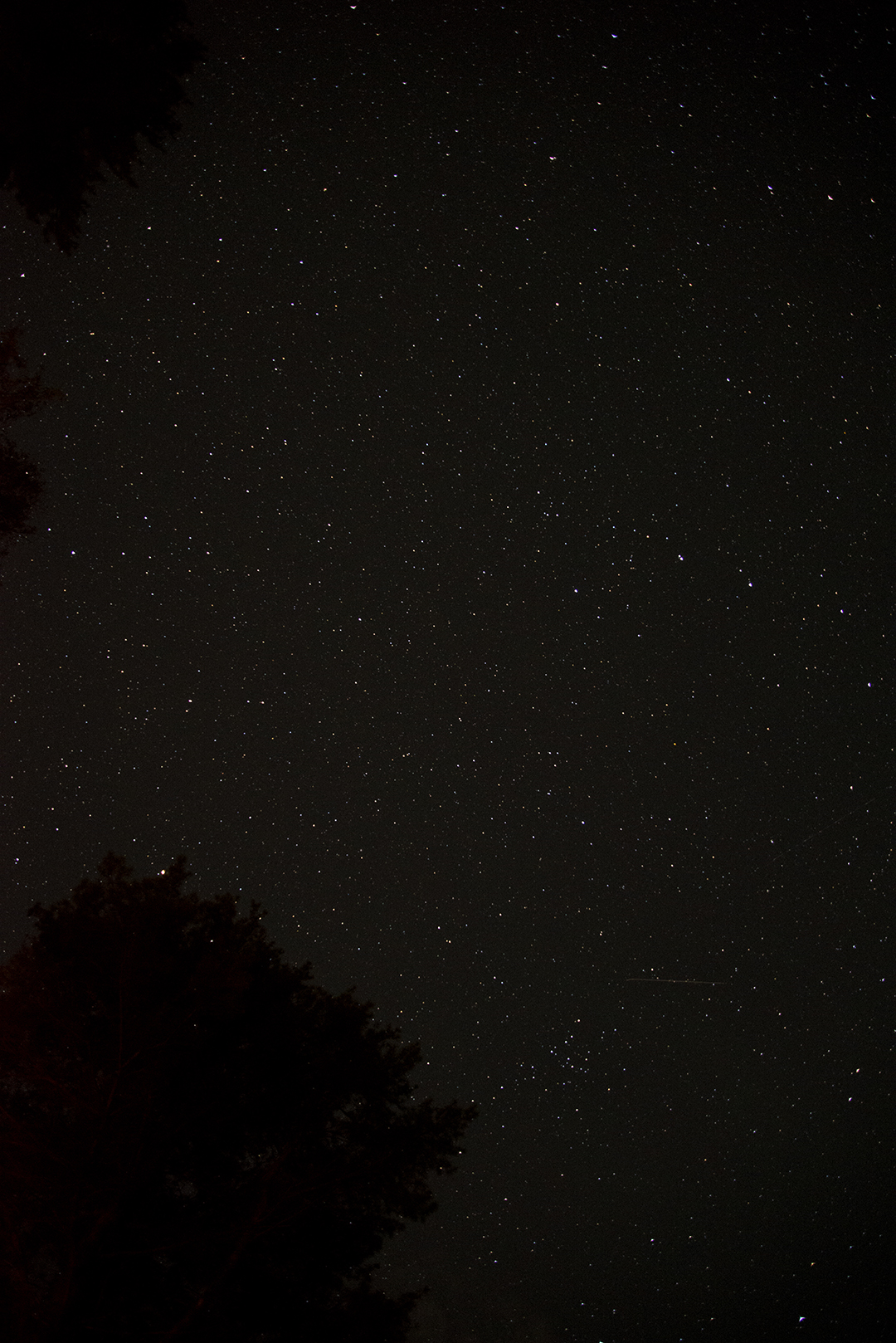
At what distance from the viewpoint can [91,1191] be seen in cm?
379

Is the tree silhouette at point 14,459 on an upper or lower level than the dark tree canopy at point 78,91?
lower

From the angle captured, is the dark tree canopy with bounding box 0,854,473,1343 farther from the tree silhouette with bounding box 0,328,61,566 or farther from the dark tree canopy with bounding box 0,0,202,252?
the dark tree canopy with bounding box 0,0,202,252

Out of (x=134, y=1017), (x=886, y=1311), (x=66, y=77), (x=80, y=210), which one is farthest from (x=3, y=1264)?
(x=886, y=1311)

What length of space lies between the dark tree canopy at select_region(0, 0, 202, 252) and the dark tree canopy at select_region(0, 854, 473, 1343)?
4231 mm

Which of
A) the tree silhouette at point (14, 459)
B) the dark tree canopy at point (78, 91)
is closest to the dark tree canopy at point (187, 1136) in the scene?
the tree silhouette at point (14, 459)

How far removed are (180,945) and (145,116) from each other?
5.09 metres

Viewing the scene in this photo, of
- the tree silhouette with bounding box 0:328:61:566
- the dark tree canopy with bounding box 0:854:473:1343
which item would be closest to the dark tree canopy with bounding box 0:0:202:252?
the tree silhouette with bounding box 0:328:61:566

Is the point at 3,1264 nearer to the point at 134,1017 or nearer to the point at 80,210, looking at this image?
the point at 134,1017

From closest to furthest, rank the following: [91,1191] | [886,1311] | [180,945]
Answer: [91,1191]
[180,945]
[886,1311]

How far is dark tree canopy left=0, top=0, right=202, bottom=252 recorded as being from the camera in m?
3.01

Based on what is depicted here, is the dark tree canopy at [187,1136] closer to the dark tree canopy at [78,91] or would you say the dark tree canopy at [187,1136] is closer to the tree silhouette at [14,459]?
the tree silhouette at [14,459]

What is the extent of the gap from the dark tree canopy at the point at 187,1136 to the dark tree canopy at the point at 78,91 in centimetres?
423

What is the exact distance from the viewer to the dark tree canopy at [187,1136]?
3.77 metres

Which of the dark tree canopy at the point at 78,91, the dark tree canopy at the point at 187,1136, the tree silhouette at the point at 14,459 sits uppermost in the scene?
the dark tree canopy at the point at 78,91
